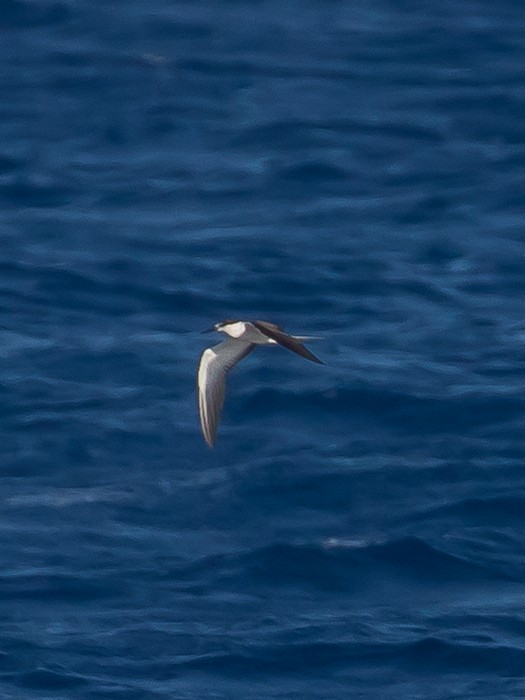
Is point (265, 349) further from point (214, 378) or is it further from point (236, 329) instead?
point (236, 329)

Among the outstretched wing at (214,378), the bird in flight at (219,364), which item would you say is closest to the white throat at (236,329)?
the bird in flight at (219,364)

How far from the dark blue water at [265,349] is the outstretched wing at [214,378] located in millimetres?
1611

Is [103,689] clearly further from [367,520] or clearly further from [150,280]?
[150,280]

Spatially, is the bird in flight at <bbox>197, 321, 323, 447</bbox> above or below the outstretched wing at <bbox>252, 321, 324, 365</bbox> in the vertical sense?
below

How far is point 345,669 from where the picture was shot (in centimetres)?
1380

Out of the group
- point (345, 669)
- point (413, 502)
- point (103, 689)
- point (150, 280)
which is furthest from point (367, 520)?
point (150, 280)

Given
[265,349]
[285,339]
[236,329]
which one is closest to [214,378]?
[236,329]

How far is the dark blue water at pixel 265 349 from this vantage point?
1412 cm

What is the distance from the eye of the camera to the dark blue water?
14125 millimetres

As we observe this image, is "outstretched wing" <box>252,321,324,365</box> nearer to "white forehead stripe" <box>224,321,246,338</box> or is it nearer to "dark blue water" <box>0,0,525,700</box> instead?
"white forehead stripe" <box>224,321,246,338</box>

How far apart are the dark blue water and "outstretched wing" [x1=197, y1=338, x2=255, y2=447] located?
1.61 meters

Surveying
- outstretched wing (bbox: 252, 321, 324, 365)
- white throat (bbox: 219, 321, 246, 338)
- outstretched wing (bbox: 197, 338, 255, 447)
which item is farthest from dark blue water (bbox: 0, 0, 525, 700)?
outstretched wing (bbox: 252, 321, 324, 365)

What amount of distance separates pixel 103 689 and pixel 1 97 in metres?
11.0

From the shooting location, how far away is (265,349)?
59.6ft
